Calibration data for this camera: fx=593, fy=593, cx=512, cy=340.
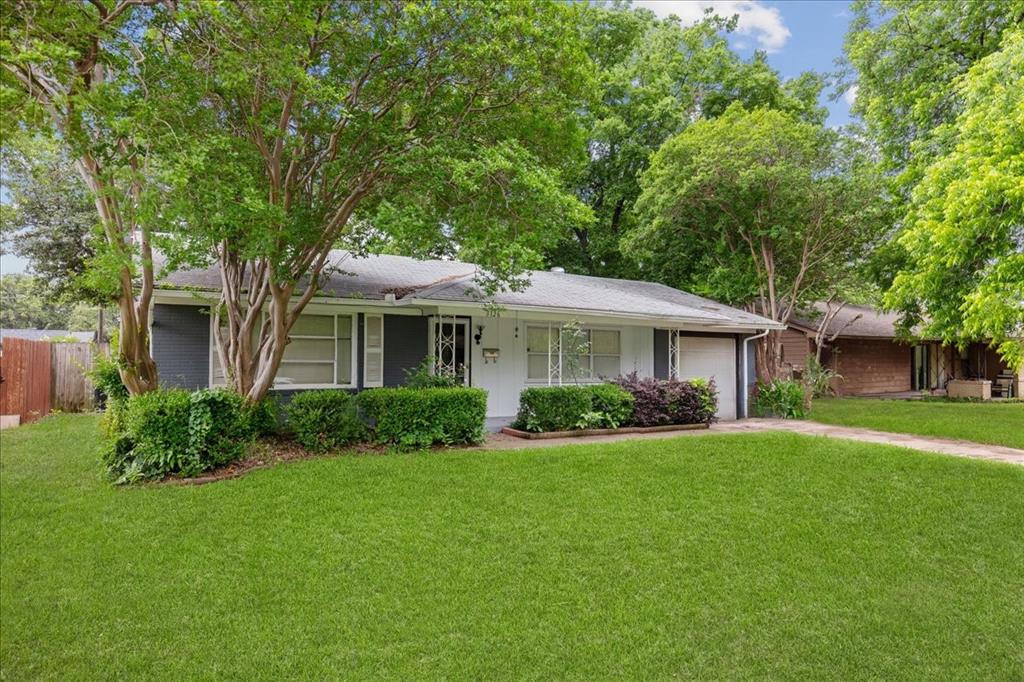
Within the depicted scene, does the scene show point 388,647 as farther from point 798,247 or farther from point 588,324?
point 798,247

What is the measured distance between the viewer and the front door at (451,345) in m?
11.9

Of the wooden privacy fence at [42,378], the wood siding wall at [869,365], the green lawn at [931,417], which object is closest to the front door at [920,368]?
the wood siding wall at [869,365]

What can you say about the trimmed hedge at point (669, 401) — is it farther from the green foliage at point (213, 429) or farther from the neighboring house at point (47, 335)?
the neighboring house at point (47, 335)

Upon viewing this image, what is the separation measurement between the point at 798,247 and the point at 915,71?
5247 millimetres

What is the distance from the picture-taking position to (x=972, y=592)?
4.80 meters

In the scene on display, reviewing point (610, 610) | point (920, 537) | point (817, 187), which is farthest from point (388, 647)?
point (817, 187)

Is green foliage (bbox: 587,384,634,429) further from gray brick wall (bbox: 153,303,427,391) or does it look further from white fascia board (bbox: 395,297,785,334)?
gray brick wall (bbox: 153,303,427,391)

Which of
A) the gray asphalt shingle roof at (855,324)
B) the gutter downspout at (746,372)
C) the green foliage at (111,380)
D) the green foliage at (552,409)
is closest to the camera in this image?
the green foliage at (111,380)

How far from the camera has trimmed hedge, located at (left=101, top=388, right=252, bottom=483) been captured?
7332mm

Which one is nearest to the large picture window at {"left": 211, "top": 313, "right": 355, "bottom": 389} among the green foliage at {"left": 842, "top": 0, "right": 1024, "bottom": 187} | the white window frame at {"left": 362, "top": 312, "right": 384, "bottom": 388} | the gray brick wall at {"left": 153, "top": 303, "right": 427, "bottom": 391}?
the white window frame at {"left": 362, "top": 312, "right": 384, "bottom": 388}

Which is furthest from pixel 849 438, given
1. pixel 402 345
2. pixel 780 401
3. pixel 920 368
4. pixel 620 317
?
pixel 920 368

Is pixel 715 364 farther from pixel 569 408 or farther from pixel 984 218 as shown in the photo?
pixel 984 218

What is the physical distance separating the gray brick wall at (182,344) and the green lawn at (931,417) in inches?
518

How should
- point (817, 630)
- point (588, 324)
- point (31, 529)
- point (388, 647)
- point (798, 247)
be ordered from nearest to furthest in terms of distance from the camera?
point (388, 647), point (817, 630), point (31, 529), point (588, 324), point (798, 247)
